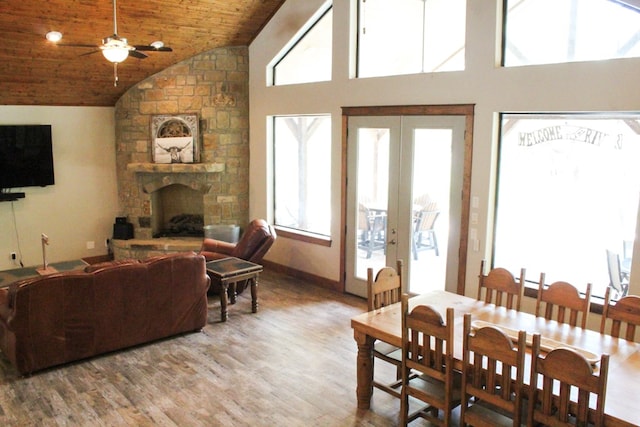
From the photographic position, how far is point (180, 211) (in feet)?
30.6

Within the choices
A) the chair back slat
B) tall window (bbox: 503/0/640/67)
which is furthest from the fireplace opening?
tall window (bbox: 503/0/640/67)

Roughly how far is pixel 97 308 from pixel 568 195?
14.9 feet

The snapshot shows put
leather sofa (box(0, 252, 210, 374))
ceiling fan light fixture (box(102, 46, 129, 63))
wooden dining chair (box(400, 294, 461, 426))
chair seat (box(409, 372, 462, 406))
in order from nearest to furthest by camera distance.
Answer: wooden dining chair (box(400, 294, 461, 426)) → chair seat (box(409, 372, 462, 406)) → leather sofa (box(0, 252, 210, 374)) → ceiling fan light fixture (box(102, 46, 129, 63))

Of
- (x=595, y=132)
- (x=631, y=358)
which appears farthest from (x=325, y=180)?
(x=631, y=358)

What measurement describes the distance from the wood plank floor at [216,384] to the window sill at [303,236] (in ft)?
5.04

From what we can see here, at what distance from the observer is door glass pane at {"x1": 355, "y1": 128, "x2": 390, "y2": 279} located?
6715 mm

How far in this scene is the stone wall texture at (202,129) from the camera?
8445 millimetres

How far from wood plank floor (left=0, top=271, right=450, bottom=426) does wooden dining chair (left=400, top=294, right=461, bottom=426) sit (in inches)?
19.7

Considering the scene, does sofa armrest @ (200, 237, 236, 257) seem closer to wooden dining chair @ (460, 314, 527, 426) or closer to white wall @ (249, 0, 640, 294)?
white wall @ (249, 0, 640, 294)

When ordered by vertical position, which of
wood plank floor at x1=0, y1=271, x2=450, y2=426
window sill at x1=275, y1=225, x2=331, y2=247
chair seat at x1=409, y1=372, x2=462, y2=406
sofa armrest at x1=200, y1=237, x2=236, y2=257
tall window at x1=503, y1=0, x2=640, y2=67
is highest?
tall window at x1=503, y1=0, x2=640, y2=67

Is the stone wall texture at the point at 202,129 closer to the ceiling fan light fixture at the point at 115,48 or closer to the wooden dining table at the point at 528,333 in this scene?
the ceiling fan light fixture at the point at 115,48

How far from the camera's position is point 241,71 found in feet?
28.1

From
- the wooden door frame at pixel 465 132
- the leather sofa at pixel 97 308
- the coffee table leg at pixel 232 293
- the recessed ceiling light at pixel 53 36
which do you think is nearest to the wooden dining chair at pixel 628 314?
the wooden door frame at pixel 465 132

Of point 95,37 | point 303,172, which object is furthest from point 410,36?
point 95,37
